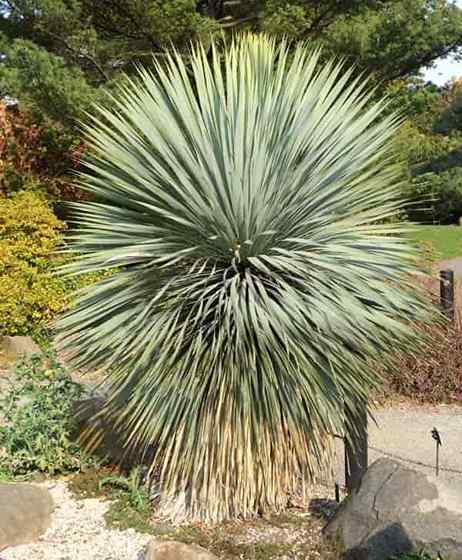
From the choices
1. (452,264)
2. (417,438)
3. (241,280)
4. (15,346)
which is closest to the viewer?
(241,280)

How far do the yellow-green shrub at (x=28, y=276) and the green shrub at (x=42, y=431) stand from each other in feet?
14.3

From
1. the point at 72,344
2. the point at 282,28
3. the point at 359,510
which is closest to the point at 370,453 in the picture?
the point at 359,510

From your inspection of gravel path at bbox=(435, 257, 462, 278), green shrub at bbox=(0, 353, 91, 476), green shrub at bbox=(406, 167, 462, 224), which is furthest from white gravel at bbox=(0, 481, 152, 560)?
gravel path at bbox=(435, 257, 462, 278)

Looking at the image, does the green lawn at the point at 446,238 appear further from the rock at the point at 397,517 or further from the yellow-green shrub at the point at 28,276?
the rock at the point at 397,517

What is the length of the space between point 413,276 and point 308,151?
0.91 metres

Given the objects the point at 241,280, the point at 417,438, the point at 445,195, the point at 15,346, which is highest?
the point at 445,195

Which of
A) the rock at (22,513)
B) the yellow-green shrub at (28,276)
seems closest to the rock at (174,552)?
the rock at (22,513)

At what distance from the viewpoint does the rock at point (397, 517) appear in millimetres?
2848

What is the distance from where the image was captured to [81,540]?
3305 millimetres

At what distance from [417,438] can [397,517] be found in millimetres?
2767

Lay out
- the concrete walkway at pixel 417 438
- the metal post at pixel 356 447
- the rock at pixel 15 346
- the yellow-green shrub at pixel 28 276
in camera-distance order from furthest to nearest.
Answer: the yellow-green shrub at pixel 28 276 < the rock at pixel 15 346 < the concrete walkway at pixel 417 438 < the metal post at pixel 356 447

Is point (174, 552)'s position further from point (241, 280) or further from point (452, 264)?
point (452, 264)

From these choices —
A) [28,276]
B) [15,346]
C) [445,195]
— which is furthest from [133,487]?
[445,195]

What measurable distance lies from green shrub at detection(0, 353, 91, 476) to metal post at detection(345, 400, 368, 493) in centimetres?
165
